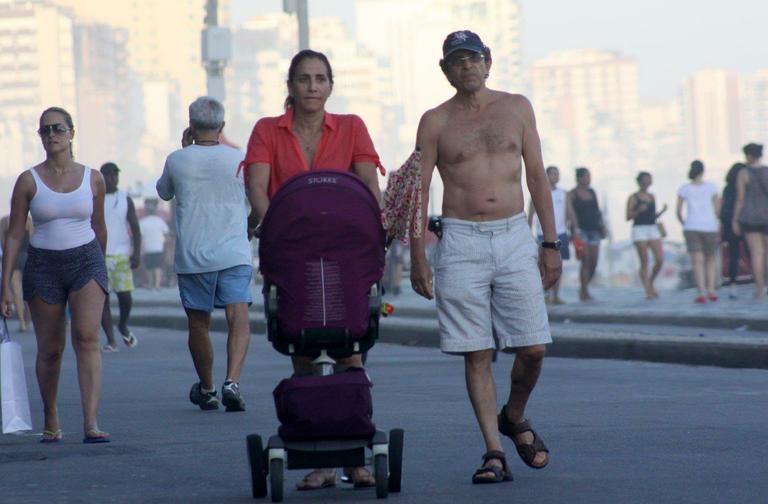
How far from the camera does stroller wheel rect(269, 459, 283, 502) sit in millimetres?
6656

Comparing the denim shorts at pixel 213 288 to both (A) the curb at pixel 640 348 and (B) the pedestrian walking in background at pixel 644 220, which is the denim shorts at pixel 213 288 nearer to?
(A) the curb at pixel 640 348

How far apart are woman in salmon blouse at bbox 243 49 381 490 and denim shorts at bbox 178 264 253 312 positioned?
349 centimetres

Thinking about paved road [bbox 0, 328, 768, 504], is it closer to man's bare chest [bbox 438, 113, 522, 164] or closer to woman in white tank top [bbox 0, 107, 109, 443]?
woman in white tank top [bbox 0, 107, 109, 443]

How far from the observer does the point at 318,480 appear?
23.2ft

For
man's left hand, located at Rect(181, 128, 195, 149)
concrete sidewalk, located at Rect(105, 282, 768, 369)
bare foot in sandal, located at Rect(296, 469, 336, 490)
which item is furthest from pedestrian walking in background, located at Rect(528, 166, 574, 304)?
bare foot in sandal, located at Rect(296, 469, 336, 490)

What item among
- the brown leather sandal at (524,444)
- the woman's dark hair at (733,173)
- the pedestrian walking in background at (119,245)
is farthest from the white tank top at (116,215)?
the brown leather sandal at (524,444)

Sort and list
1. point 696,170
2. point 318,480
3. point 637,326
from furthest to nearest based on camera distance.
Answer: point 696,170, point 637,326, point 318,480

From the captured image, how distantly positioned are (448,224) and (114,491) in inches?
66.7

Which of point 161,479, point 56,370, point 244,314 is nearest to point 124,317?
point 244,314

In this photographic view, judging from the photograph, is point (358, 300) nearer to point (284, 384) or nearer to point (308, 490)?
point (284, 384)

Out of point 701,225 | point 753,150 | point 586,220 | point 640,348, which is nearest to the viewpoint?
point 640,348

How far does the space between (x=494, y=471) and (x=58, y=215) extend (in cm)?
292

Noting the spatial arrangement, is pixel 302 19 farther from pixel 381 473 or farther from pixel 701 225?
pixel 381 473

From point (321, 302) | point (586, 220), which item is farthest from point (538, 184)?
point (586, 220)
